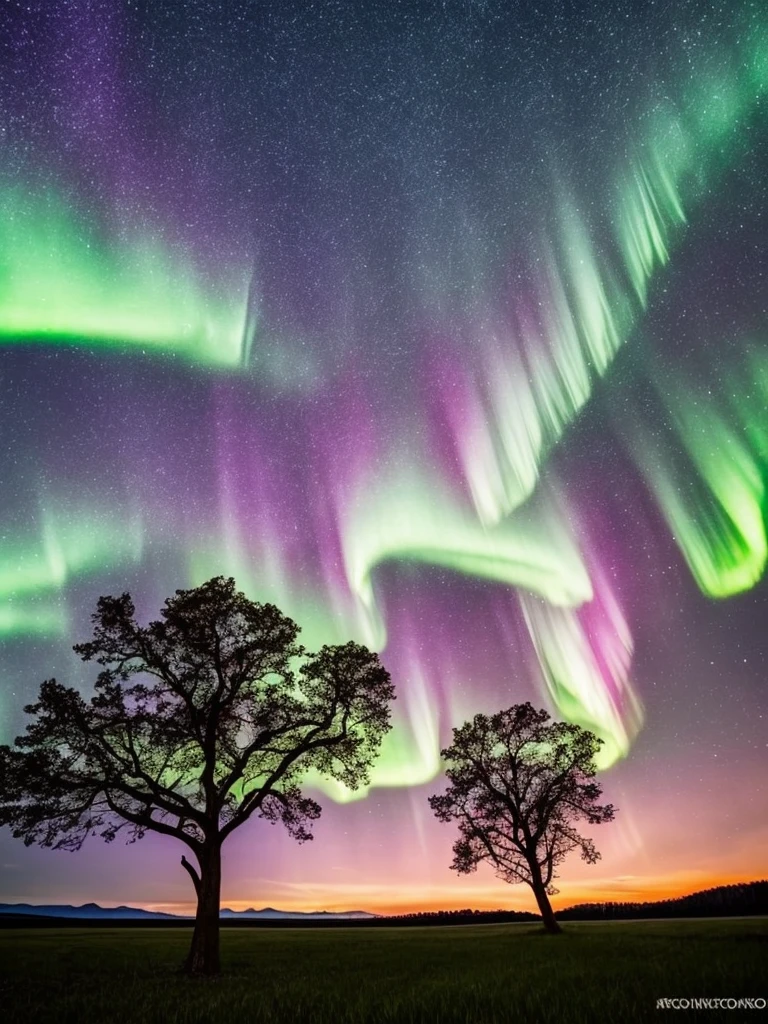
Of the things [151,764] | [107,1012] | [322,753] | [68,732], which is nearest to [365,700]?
[322,753]

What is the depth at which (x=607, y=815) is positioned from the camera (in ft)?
137

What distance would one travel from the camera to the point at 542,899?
42.0 meters

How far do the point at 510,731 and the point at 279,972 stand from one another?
2827 cm

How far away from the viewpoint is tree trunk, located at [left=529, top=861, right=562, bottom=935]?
135 ft

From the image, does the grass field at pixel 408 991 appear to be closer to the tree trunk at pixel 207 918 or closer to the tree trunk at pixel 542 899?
the tree trunk at pixel 207 918

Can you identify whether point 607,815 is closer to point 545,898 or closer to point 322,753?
point 545,898

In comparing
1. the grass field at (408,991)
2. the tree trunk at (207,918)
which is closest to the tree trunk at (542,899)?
the grass field at (408,991)

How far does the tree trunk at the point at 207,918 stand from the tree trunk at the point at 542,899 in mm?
29127

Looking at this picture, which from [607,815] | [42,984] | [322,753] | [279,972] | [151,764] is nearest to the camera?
[42,984]

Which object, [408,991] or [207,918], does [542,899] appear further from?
[408,991]

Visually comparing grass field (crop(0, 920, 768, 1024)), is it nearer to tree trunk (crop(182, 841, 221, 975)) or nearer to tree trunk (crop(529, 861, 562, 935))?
tree trunk (crop(182, 841, 221, 975))

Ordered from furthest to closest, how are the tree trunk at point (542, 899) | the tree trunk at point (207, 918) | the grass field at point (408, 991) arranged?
the tree trunk at point (542, 899) < the tree trunk at point (207, 918) < the grass field at point (408, 991)

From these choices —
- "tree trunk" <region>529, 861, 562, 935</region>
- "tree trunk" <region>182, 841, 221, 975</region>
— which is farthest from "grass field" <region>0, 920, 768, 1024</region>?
"tree trunk" <region>529, 861, 562, 935</region>

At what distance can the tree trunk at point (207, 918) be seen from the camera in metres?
20.5
